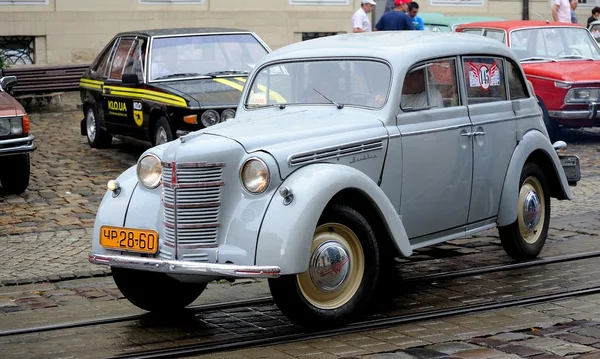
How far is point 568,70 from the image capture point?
15664mm

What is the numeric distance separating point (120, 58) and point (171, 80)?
1.49m

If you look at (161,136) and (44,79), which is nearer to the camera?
(161,136)

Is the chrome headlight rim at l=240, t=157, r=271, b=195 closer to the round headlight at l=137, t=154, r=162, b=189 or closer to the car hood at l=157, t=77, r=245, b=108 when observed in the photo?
the round headlight at l=137, t=154, r=162, b=189

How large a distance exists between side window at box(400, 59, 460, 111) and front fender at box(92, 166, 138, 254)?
1876 mm

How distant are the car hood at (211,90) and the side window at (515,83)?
4343 millimetres

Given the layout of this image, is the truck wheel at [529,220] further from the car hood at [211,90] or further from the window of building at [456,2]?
the window of building at [456,2]

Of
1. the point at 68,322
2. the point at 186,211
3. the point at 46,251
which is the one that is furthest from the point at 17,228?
the point at 186,211

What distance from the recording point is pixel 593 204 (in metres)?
11.4

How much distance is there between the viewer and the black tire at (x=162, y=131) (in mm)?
12789

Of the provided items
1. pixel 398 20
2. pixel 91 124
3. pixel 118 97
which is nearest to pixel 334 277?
pixel 118 97

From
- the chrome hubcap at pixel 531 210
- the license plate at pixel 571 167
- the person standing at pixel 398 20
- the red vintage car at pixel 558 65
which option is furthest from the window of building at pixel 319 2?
the chrome hubcap at pixel 531 210

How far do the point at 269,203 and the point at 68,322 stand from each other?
156cm

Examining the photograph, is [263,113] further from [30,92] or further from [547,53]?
[30,92]

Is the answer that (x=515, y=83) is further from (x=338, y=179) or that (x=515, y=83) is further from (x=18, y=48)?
(x=18, y=48)
